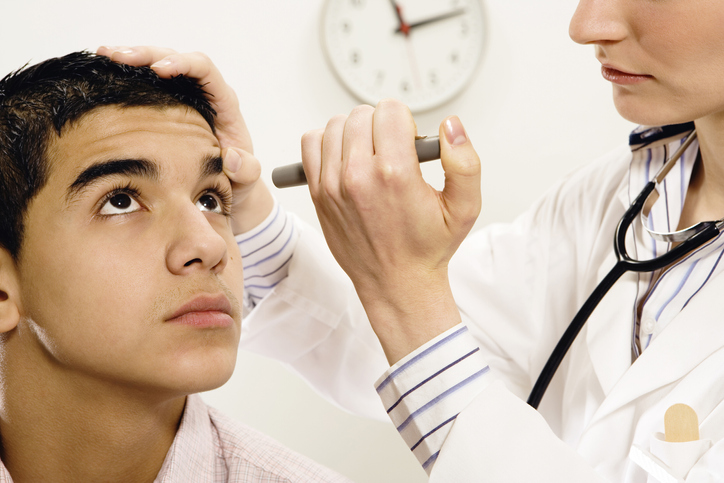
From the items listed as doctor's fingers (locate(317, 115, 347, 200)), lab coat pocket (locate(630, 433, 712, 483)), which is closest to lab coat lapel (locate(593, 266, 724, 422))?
lab coat pocket (locate(630, 433, 712, 483))

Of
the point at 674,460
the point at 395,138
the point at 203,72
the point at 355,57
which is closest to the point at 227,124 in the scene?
the point at 203,72

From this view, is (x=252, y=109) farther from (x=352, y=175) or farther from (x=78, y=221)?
(x=352, y=175)

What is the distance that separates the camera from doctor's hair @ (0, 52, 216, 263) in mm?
906

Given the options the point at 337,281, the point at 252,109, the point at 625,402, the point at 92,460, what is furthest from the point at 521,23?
the point at 92,460

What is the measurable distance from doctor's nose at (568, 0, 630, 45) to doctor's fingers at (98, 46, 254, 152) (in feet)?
1.85

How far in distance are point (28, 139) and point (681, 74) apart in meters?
0.89

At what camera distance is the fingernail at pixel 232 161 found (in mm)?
1037

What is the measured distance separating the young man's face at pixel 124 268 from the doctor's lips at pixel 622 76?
617 millimetres

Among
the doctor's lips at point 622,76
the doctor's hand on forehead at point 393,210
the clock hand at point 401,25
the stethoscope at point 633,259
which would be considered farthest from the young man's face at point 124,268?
the clock hand at point 401,25

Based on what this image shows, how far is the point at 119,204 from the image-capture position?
2.98ft

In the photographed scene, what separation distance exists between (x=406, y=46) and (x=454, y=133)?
4.68ft

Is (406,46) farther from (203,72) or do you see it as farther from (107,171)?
(107,171)

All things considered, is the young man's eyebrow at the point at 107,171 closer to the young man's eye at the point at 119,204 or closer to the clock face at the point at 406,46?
the young man's eye at the point at 119,204

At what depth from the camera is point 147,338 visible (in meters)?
0.86
